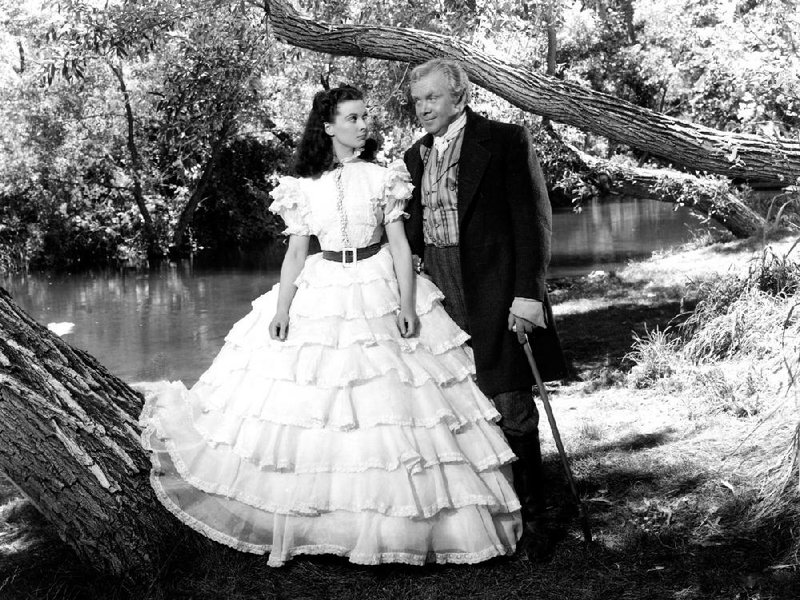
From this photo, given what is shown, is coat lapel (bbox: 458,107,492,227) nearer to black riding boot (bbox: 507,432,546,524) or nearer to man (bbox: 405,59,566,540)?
man (bbox: 405,59,566,540)

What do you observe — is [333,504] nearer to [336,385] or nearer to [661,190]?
[336,385]

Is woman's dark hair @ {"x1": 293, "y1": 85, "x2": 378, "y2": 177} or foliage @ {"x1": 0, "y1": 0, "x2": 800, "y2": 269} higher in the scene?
foliage @ {"x1": 0, "y1": 0, "x2": 800, "y2": 269}

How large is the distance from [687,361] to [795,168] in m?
1.51

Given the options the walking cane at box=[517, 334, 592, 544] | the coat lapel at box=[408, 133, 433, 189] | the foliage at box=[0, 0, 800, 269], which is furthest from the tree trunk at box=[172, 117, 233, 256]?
the walking cane at box=[517, 334, 592, 544]

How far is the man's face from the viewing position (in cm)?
341

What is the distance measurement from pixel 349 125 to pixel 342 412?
3.73 feet

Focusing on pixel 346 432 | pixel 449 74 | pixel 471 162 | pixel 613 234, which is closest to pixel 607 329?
pixel 471 162

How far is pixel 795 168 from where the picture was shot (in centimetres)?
598

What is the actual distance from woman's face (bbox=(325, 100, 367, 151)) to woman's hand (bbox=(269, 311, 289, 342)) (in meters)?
0.73

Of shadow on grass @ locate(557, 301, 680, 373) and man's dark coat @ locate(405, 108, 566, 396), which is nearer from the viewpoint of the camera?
man's dark coat @ locate(405, 108, 566, 396)

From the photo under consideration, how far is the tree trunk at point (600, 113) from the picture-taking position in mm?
6113

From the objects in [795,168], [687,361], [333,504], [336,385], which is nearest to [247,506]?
[333,504]

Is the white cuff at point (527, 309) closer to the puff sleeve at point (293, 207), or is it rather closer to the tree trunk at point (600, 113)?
the puff sleeve at point (293, 207)

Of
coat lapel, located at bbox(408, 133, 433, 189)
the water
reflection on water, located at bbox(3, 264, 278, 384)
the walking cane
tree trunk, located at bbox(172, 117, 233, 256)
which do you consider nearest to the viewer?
the walking cane
